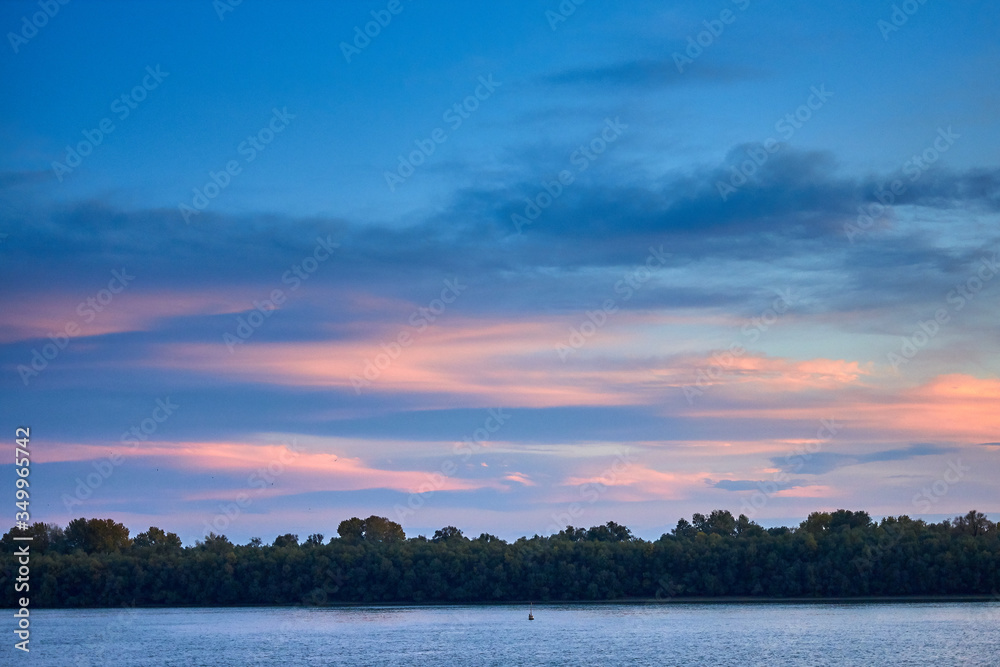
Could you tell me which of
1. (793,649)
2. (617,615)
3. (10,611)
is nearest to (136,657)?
(793,649)

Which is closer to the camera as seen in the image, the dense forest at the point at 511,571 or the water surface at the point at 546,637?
the water surface at the point at 546,637

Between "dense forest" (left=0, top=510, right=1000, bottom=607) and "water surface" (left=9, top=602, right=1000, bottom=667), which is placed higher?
"dense forest" (left=0, top=510, right=1000, bottom=607)

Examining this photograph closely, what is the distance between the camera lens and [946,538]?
160 metres

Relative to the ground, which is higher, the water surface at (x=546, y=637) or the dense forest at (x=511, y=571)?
the dense forest at (x=511, y=571)

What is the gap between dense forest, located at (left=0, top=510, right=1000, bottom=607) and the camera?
6476 inches

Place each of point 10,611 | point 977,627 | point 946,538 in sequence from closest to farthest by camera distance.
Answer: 1. point 977,627
2. point 946,538
3. point 10,611

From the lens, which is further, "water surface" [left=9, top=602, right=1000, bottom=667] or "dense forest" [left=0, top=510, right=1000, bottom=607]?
"dense forest" [left=0, top=510, right=1000, bottom=607]

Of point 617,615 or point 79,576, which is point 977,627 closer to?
point 617,615

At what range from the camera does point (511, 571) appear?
17612 cm

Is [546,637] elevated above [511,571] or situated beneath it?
situated beneath

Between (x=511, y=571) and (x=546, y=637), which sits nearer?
(x=546, y=637)

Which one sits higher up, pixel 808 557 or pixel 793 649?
pixel 808 557

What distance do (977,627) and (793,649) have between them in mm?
30142

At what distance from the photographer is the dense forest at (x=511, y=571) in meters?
164
